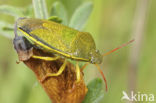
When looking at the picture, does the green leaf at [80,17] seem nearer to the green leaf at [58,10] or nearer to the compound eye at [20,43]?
the green leaf at [58,10]

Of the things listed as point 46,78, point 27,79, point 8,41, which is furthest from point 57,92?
point 8,41

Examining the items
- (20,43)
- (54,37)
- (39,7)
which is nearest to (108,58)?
(54,37)

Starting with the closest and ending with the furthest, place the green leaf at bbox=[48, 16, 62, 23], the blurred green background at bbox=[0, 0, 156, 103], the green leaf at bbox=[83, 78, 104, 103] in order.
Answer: the green leaf at bbox=[83, 78, 104, 103], the green leaf at bbox=[48, 16, 62, 23], the blurred green background at bbox=[0, 0, 156, 103]

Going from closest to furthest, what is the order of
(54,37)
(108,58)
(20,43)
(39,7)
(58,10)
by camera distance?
(20,43) → (39,7) → (54,37) → (58,10) → (108,58)

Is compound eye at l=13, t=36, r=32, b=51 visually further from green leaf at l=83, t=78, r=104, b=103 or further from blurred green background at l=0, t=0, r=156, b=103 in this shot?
blurred green background at l=0, t=0, r=156, b=103

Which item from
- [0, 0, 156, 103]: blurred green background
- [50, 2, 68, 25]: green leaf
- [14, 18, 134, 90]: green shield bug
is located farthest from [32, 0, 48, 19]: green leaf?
[0, 0, 156, 103]: blurred green background

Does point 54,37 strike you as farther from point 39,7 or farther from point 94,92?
point 94,92

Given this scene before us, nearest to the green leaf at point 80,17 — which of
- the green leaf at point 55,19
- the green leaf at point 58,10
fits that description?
the green leaf at point 58,10
